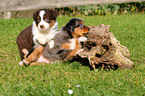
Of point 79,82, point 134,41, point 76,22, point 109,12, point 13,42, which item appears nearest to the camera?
point 79,82

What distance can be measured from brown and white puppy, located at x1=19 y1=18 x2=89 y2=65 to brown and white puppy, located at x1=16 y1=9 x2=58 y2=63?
0.41ft

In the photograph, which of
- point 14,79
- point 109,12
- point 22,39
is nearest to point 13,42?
point 22,39

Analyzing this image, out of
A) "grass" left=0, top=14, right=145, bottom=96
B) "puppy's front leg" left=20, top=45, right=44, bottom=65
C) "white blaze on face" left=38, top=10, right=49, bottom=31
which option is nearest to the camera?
"grass" left=0, top=14, right=145, bottom=96

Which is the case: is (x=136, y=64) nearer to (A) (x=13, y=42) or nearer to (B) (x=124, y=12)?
(A) (x=13, y=42)

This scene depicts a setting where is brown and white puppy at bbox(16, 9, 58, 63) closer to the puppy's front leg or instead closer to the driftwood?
the puppy's front leg

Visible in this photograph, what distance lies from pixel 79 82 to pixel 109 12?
7.62m

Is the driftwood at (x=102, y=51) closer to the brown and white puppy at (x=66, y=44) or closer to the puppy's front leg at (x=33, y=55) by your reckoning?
the brown and white puppy at (x=66, y=44)

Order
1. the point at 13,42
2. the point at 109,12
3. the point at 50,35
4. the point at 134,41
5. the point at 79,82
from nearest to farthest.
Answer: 1. the point at 79,82
2. the point at 50,35
3. the point at 134,41
4. the point at 13,42
5. the point at 109,12

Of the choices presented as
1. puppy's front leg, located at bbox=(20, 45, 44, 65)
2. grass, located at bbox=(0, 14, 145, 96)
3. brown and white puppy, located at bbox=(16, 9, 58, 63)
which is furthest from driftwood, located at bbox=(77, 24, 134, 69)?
puppy's front leg, located at bbox=(20, 45, 44, 65)

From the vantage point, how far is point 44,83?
3.04 m

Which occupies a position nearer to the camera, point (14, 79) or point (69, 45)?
point (14, 79)

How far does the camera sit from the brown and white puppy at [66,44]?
3.62 m

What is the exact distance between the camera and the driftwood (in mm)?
3441

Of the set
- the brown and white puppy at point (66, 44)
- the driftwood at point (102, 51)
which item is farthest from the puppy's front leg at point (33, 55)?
the driftwood at point (102, 51)
